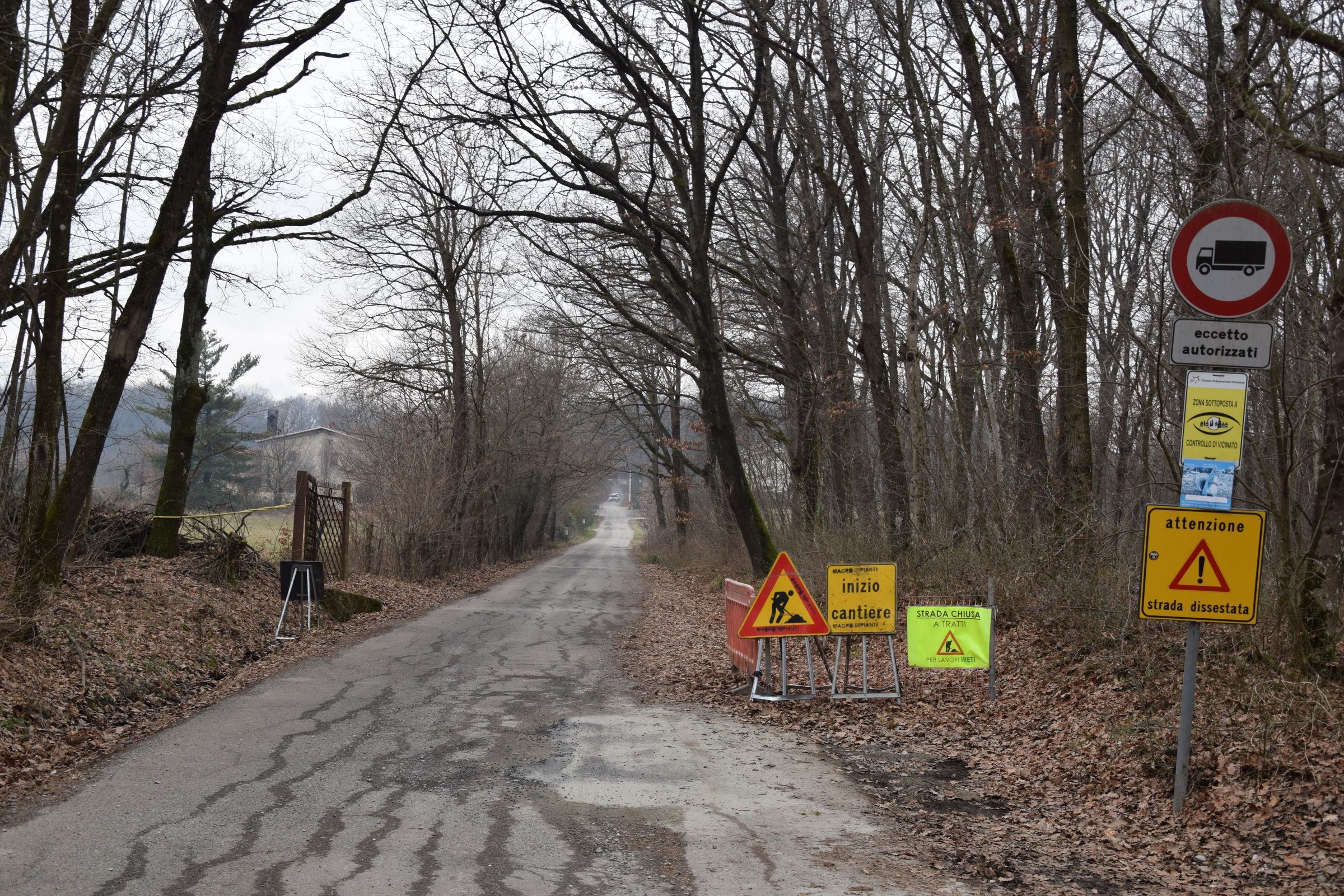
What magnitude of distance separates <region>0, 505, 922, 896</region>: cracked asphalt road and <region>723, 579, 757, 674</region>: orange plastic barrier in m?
1.19

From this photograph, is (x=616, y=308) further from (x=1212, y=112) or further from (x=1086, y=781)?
(x=1086, y=781)

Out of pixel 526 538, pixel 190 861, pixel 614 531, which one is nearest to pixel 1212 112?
pixel 190 861

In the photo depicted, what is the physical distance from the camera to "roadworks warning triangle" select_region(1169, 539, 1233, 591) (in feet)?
19.7

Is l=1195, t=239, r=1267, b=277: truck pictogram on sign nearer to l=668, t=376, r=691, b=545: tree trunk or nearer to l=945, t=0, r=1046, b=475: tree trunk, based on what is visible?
l=945, t=0, r=1046, b=475: tree trunk

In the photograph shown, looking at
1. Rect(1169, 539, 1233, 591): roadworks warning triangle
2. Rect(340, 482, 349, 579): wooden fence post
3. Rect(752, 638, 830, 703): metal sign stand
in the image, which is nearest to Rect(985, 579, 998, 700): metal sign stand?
Rect(752, 638, 830, 703): metal sign stand

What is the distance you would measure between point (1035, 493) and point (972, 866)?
8.57 metres

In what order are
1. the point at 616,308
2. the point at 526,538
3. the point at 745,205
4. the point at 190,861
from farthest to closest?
the point at 526,538, the point at 745,205, the point at 616,308, the point at 190,861

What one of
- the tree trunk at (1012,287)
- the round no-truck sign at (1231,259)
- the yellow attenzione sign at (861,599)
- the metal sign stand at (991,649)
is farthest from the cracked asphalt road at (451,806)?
the tree trunk at (1012,287)

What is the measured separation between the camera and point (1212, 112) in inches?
395

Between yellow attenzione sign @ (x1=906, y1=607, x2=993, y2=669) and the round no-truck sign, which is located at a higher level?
the round no-truck sign

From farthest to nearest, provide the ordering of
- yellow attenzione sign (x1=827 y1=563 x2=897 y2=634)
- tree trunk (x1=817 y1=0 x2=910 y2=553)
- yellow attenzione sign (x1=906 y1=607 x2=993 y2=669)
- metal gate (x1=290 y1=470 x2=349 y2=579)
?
metal gate (x1=290 y1=470 x2=349 y2=579) → tree trunk (x1=817 y1=0 x2=910 y2=553) → yellow attenzione sign (x1=827 y1=563 x2=897 y2=634) → yellow attenzione sign (x1=906 y1=607 x2=993 y2=669)

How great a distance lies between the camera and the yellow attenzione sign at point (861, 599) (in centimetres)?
1027

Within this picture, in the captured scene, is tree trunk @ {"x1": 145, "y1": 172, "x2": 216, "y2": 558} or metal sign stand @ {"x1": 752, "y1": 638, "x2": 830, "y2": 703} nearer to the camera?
metal sign stand @ {"x1": 752, "y1": 638, "x2": 830, "y2": 703}

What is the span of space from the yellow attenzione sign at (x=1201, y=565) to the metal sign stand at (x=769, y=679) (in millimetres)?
4283
